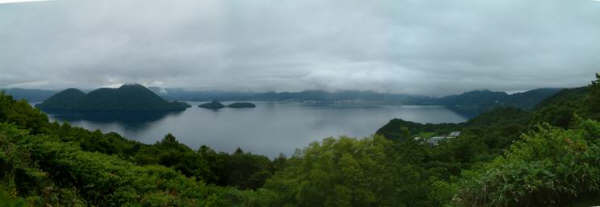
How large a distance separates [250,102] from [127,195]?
47.7 m

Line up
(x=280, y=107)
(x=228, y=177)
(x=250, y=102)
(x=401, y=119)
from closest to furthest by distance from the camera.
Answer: (x=228, y=177) < (x=401, y=119) < (x=280, y=107) < (x=250, y=102)

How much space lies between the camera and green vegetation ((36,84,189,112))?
4784 cm

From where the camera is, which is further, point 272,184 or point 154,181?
point 154,181

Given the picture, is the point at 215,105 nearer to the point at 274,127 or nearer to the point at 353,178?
the point at 274,127

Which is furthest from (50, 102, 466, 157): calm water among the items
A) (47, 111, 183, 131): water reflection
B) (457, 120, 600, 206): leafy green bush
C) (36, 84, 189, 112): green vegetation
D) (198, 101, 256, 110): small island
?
(457, 120, 600, 206): leafy green bush

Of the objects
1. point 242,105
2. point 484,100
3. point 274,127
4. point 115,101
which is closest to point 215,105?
point 242,105

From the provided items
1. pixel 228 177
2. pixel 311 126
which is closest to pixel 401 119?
pixel 311 126

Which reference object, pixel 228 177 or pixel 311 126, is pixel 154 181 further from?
pixel 311 126

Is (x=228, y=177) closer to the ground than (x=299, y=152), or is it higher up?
closer to the ground

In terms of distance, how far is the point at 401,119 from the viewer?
30.3 meters

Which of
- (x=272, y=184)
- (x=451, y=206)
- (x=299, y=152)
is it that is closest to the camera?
(x=451, y=206)

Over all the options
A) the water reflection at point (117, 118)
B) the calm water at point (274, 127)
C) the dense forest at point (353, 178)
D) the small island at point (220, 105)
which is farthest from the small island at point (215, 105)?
the dense forest at point (353, 178)

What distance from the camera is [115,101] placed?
177 feet

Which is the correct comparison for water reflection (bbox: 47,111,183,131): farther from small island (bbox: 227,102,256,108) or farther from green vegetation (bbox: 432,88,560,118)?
green vegetation (bbox: 432,88,560,118)
